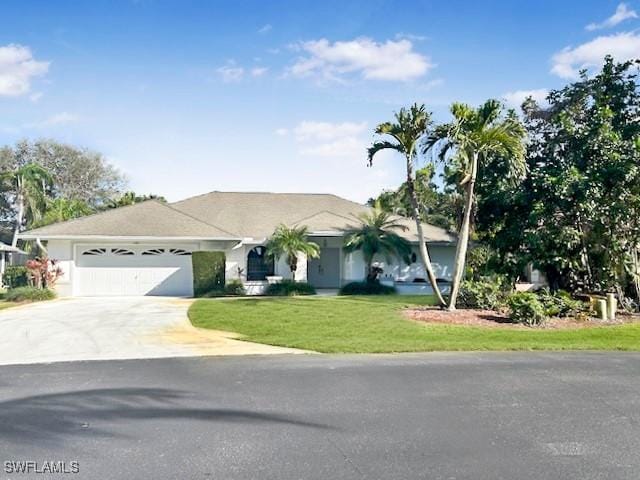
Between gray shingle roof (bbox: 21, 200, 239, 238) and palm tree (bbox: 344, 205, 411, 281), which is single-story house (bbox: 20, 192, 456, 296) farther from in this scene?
palm tree (bbox: 344, 205, 411, 281)

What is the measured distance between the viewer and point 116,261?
23.6 metres

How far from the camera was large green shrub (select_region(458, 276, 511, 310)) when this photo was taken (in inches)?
654

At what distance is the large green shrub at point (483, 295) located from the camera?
1661 cm

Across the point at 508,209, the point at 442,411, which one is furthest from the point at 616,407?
the point at 508,209

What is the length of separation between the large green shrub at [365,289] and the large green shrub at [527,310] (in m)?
9.48

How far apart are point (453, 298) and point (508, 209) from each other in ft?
14.6

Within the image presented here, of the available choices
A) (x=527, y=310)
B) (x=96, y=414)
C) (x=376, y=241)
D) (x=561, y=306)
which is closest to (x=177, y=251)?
(x=376, y=241)

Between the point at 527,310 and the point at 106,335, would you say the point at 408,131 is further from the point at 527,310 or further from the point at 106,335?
the point at 106,335

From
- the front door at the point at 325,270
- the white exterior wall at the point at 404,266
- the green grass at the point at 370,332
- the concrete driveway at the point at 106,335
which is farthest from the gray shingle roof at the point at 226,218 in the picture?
the green grass at the point at 370,332

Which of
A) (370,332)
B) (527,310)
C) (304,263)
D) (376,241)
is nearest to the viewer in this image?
(370,332)

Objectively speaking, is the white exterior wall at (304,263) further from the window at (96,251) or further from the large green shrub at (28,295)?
the large green shrub at (28,295)

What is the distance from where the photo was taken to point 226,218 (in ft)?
89.4

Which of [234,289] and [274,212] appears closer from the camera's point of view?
[234,289]

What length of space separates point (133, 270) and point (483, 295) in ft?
49.6
